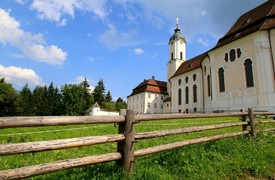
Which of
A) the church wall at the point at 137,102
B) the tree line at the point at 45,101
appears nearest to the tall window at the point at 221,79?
the church wall at the point at 137,102

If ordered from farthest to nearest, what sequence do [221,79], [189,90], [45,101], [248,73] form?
[45,101], [189,90], [221,79], [248,73]

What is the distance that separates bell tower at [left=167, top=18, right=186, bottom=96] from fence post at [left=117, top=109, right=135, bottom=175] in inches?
2135

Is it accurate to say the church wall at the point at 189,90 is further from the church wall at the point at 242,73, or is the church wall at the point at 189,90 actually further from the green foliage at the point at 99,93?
the green foliage at the point at 99,93

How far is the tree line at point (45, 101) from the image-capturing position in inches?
2849

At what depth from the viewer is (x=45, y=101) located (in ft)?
257

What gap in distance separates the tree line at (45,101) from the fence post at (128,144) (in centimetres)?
6909

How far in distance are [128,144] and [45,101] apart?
267ft

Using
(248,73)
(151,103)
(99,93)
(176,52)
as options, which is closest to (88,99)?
(99,93)

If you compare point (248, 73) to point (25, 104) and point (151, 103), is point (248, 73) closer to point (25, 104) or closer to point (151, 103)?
point (151, 103)

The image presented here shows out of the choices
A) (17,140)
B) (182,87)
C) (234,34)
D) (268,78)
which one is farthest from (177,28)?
(17,140)

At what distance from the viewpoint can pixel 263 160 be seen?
5898 mm

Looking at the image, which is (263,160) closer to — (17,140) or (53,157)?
(53,157)

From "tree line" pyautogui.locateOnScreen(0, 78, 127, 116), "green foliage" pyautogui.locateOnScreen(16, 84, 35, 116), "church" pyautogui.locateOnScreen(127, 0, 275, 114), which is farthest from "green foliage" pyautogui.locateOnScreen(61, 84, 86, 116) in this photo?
"church" pyautogui.locateOnScreen(127, 0, 275, 114)

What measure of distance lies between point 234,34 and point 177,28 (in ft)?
107
